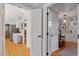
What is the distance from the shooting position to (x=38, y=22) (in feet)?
9.87

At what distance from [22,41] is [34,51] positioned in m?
2.20

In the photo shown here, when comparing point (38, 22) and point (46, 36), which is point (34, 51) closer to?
point (46, 36)

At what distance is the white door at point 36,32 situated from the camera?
298 centimetres

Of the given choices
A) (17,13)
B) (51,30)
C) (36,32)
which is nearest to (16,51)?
(36,32)

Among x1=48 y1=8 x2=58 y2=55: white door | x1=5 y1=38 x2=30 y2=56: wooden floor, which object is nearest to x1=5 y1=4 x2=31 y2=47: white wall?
x1=5 y1=38 x2=30 y2=56: wooden floor

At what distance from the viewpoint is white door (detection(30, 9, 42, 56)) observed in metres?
2.98

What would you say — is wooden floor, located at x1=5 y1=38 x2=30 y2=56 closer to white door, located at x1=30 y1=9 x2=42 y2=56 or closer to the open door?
white door, located at x1=30 y1=9 x2=42 y2=56

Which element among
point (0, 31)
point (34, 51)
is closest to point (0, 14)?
point (0, 31)

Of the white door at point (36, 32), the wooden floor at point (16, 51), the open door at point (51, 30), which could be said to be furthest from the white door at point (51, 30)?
the wooden floor at point (16, 51)

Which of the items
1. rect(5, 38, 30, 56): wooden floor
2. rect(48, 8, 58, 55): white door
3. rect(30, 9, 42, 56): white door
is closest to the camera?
rect(5, 38, 30, 56): wooden floor

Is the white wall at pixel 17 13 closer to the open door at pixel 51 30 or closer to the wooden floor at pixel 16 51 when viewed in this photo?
the wooden floor at pixel 16 51

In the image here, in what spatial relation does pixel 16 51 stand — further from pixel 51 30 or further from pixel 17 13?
pixel 17 13

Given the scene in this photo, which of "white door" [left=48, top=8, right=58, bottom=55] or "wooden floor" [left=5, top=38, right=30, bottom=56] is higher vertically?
"white door" [left=48, top=8, right=58, bottom=55]

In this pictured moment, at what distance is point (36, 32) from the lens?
3.05 m
